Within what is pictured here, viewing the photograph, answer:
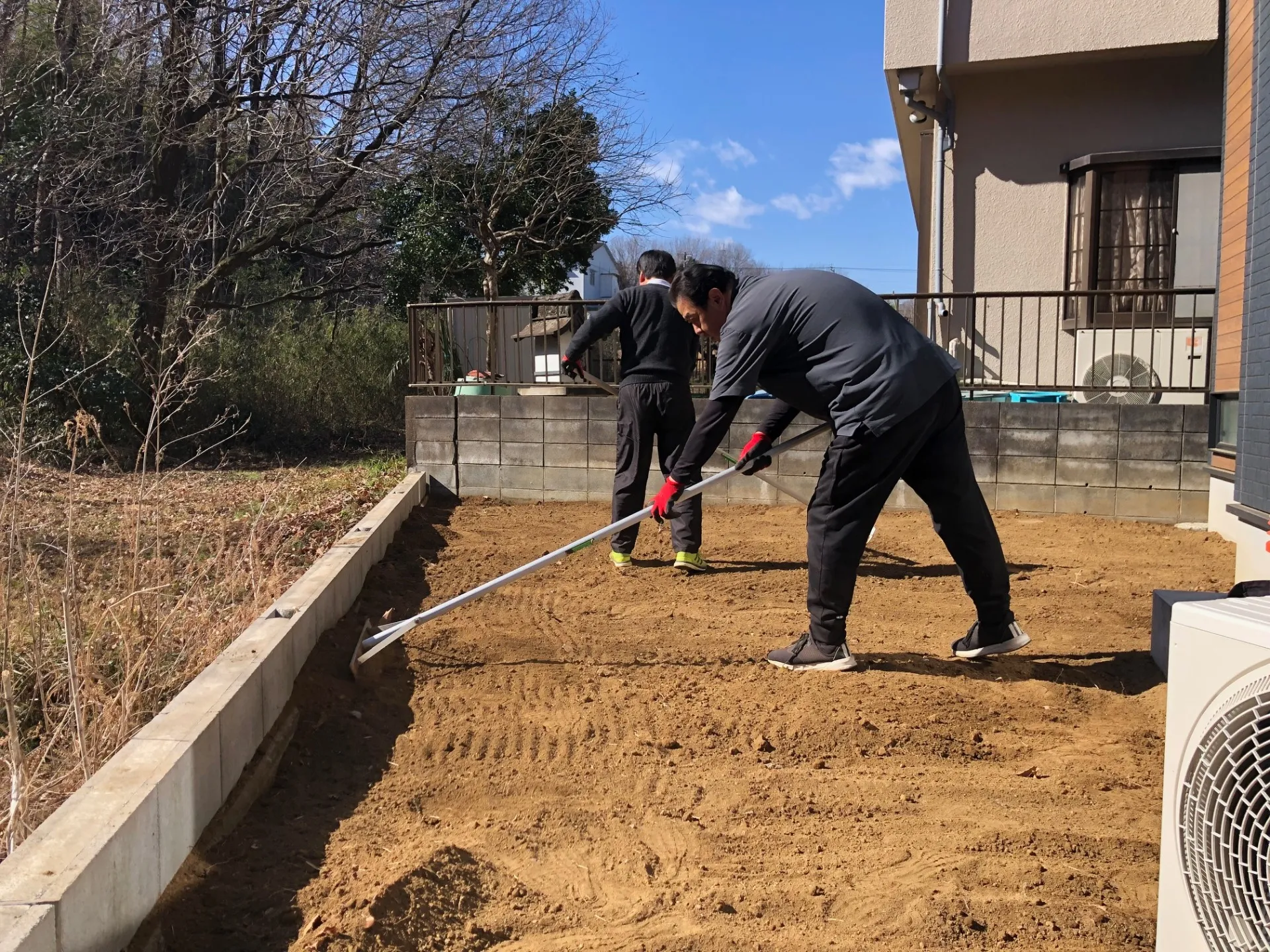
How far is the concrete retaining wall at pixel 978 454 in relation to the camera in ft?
22.5

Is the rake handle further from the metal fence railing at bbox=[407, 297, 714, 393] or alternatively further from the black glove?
the metal fence railing at bbox=[407, 297, 714, 393]

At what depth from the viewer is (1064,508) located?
7.10 meters

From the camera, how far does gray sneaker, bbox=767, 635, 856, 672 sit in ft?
12.0

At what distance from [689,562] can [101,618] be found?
10.1ft

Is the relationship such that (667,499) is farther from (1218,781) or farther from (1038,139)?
(1038,139)

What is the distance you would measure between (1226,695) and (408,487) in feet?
21.0

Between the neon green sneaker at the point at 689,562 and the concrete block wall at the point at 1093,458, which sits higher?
the concrete block wall at the point at 1093,458

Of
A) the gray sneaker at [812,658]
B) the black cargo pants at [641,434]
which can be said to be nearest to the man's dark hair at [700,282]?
the gray sneaker at [812,658]

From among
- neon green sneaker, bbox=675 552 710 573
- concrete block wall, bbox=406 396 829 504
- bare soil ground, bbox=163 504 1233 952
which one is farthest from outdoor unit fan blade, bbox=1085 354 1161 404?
neon green sneaker, bbox=675 552 710 573

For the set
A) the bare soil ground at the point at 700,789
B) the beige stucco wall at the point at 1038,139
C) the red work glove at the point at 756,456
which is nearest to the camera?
the bare soil ground at the point at 700,789

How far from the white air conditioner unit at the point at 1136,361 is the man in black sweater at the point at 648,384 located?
3514 mm

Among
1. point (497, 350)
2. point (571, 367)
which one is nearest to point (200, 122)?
point (497, 350)

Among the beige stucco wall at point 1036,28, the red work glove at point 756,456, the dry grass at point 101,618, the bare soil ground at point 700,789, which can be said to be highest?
the beige stucco wall at point 1036,28

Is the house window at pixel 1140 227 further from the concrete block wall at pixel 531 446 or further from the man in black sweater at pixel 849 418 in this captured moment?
the man in black sweater at pixel 849 418
